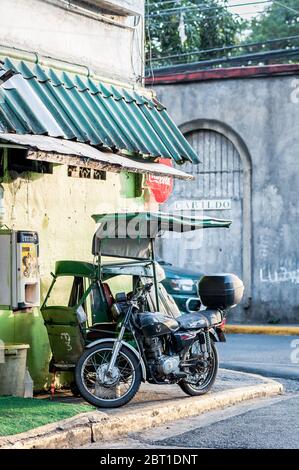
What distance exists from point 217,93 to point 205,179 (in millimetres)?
1947

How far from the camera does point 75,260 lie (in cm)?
1141

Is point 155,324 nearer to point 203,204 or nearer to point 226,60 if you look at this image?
point 203,204

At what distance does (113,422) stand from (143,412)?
589mm

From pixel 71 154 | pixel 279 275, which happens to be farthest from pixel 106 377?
pixel 279 275

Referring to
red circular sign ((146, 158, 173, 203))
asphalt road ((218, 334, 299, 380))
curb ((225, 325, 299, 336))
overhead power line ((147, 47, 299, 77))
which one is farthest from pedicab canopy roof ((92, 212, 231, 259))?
overhead power line ((147, 47, 299, 77))

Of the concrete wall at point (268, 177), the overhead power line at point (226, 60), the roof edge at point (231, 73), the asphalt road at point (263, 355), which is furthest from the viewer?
the overhead power line at point (226, 60)

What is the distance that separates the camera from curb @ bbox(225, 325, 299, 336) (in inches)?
786

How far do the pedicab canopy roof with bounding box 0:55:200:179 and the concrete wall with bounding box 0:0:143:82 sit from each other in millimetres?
258

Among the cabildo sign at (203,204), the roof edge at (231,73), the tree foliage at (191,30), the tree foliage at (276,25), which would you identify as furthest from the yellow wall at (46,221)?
the tree foliage at (276,25)

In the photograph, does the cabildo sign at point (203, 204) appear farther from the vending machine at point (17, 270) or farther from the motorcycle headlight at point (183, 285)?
the vending machine at point (17, 270)

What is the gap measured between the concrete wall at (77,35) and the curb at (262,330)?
8.28 meters

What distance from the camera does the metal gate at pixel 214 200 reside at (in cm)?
2219
